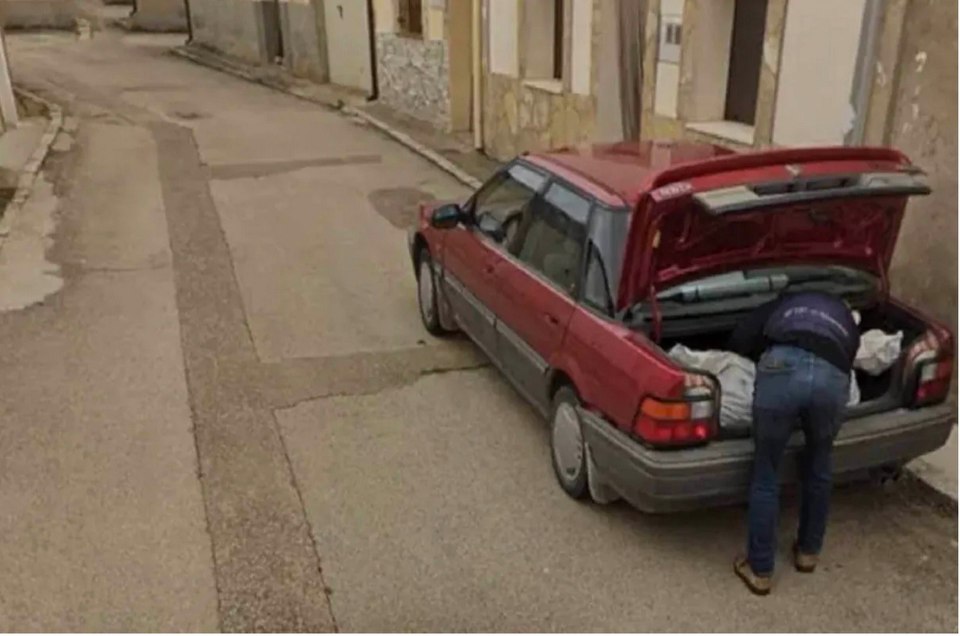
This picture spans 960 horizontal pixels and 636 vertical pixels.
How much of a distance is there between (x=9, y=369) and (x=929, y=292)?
6106 millimetres

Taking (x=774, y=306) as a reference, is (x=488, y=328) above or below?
below

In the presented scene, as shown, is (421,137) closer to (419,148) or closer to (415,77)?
(419,148)

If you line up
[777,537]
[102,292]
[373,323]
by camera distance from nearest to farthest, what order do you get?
1. [777,537]
2. [373,323]
3. [102,292]

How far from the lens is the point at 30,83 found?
20.7m

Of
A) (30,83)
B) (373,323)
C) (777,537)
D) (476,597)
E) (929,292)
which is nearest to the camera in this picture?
(476,597)

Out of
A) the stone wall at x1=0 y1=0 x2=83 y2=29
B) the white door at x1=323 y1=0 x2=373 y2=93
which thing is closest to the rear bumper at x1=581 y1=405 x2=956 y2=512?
the white door at x1=323 y1=0 x2=373 y2=93

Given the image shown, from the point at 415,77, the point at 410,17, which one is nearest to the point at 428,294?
the point at 415,77

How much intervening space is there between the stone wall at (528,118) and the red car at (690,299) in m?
5.29

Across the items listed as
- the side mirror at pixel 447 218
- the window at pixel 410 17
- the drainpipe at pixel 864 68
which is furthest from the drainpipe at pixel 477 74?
the drainpipe at pixel 864 68

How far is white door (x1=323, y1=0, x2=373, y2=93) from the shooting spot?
18.1 m

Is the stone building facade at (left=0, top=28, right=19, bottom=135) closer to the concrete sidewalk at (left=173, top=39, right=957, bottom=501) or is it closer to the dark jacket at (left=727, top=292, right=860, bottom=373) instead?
the concrete sidewalk at (left=173, top=39, right=957, bottom=501)

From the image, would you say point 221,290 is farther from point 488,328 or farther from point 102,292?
point 488,328

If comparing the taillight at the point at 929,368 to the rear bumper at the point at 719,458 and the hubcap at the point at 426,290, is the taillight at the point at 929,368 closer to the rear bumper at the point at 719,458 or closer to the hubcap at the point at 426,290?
the rear bumper at the point at 719,458

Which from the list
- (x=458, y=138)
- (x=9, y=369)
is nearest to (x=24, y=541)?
(x=9, y=369)
